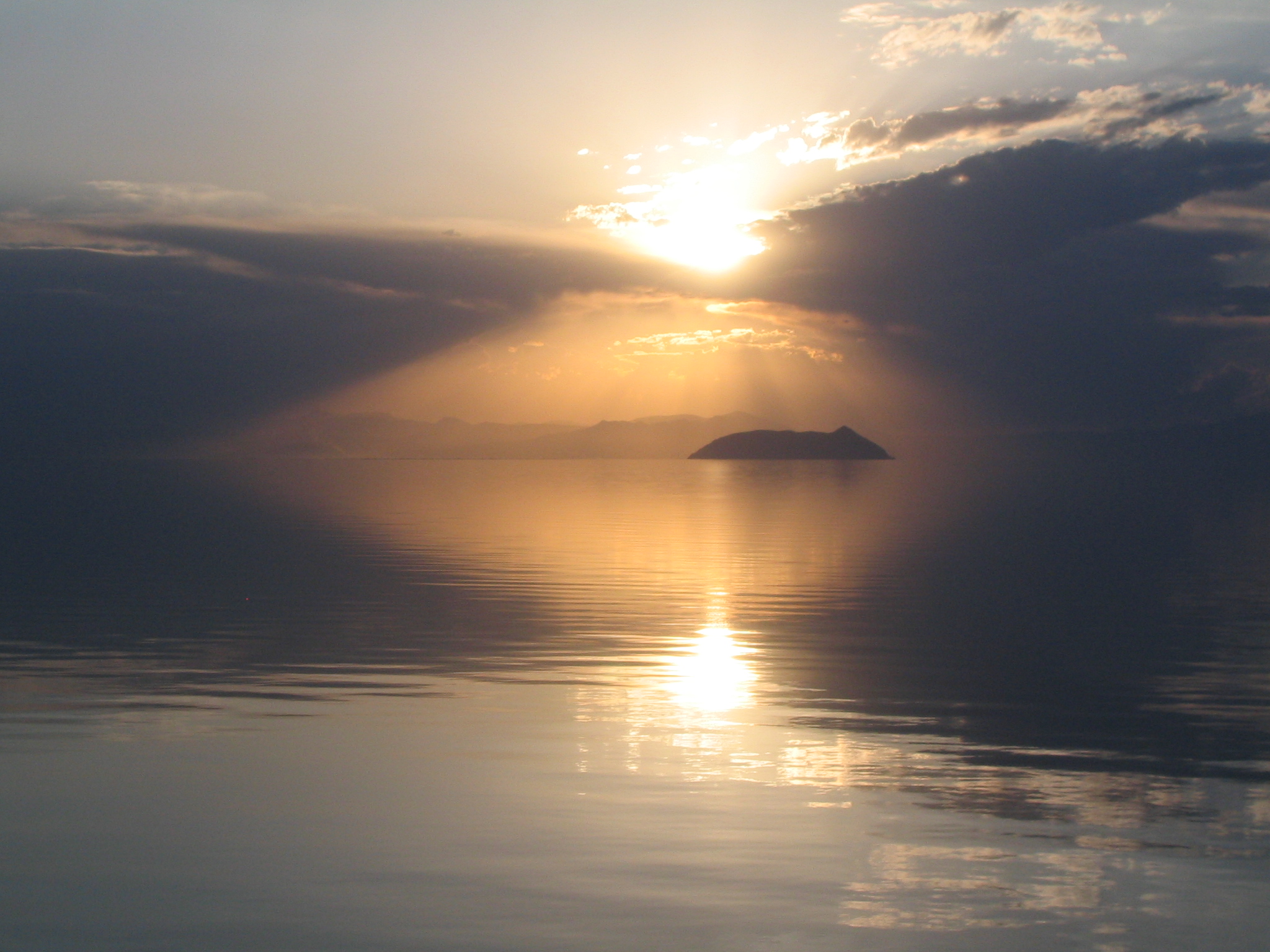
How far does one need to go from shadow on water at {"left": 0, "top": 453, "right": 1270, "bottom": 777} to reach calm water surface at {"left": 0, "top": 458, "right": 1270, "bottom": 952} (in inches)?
7.1

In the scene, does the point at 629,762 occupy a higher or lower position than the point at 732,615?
lower

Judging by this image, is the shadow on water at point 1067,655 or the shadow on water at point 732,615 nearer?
the shadow on water at point 1067,655

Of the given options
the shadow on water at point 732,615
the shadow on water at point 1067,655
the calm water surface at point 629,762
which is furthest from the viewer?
the shadow on water at point 732,615

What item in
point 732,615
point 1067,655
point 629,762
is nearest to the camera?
point 629,762

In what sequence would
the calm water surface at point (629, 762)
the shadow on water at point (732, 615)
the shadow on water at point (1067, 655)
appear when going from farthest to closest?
1. the shadow on water at point (732, 615)
2. the shadow on water at point (1067, 655)
3. the calm water surface at point (629, 762)

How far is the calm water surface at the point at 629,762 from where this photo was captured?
10.3m

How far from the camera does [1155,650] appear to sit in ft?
84.0

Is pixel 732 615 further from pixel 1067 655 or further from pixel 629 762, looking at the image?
pixel 629 762

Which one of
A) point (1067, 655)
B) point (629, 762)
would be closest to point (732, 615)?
point (1067, 655)

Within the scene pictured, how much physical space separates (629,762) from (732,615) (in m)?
15.1

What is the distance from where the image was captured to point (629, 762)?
15.2 metres

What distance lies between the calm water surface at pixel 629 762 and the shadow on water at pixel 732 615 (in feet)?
0.59

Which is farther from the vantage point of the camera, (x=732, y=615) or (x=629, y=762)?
(x=732, y=615)

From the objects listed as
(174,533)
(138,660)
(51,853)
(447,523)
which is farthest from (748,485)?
(51,853)
